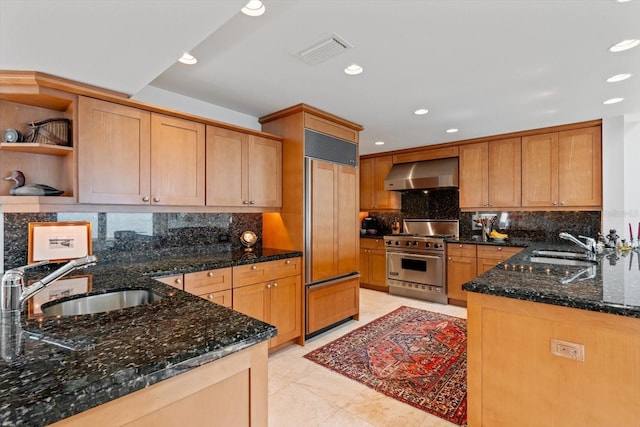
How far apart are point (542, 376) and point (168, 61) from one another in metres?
2.63

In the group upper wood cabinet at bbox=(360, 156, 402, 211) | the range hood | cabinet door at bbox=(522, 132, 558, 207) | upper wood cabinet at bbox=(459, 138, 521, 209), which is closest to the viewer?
cabinet door at bbox=(522, 132, 558, 207)

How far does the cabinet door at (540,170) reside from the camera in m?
3.91

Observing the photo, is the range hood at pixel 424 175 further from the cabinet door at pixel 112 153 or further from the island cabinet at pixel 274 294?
the cabinet door at pixel 112 153

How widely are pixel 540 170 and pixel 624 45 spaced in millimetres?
2252

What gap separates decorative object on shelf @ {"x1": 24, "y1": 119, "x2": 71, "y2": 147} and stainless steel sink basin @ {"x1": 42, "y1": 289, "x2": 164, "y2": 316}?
1187 mm

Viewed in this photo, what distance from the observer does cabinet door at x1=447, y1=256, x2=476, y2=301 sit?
4277 mm

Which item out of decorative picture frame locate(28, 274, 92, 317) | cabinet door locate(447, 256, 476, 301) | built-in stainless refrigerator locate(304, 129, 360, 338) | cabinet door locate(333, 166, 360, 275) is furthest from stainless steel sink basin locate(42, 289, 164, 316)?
cabinet door locate(447, 256, 476, 301)

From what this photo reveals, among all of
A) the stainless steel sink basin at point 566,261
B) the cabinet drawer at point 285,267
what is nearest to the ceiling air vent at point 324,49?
the cabinet drawer at point 285,267

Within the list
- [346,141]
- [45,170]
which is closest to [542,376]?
[346,141]

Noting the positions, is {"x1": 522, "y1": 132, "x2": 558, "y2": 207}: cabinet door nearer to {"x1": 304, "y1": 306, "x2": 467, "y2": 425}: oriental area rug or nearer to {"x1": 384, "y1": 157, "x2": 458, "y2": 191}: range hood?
{"x1": 384, "y1": 157, "x2": 458, "y2": 191}: range hood

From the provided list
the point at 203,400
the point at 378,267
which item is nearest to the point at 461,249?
the point at 378,267

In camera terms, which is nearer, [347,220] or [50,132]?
[50,132]

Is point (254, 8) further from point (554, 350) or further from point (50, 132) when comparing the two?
point (554, 350)

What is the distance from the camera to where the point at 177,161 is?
2566 mm
